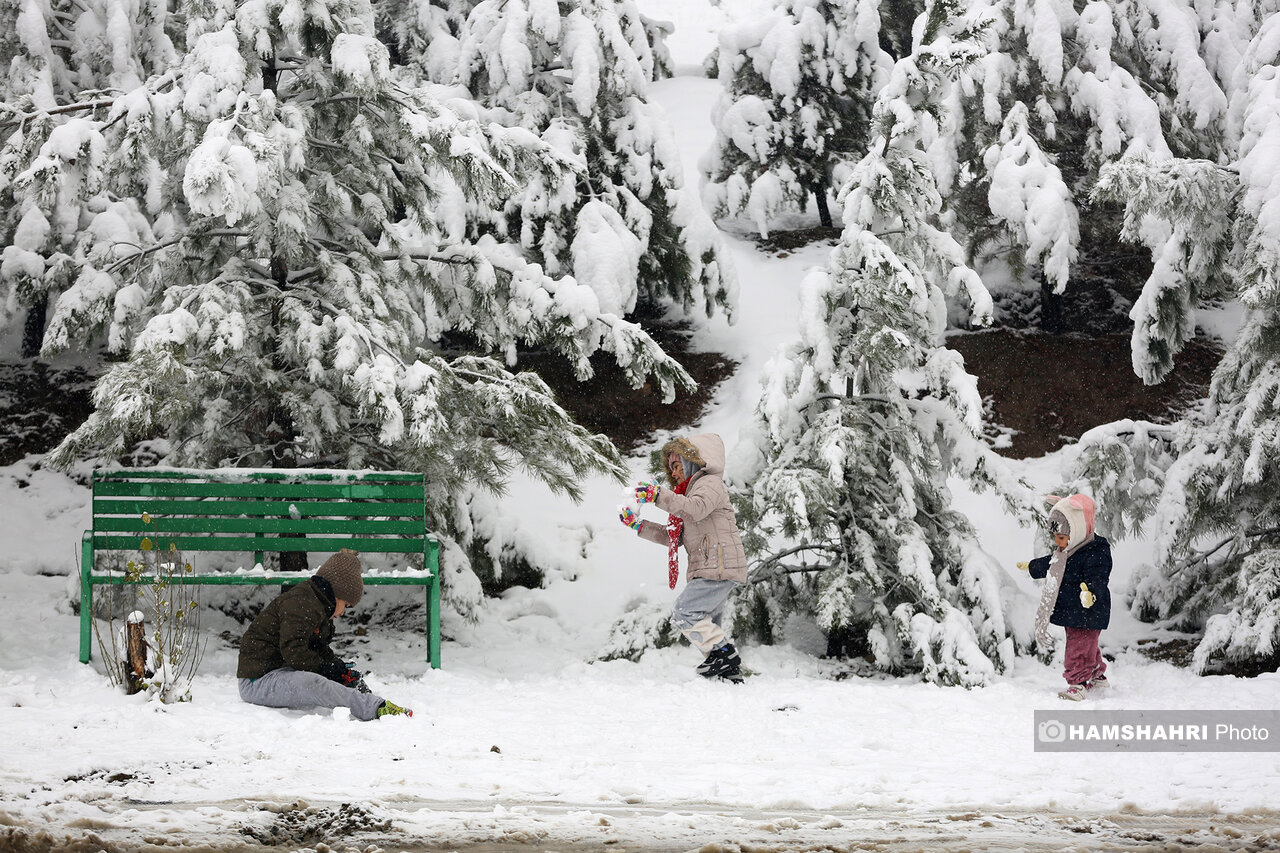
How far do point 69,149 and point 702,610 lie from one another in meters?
4.61

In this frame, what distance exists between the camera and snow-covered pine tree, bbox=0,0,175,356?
6.39 m

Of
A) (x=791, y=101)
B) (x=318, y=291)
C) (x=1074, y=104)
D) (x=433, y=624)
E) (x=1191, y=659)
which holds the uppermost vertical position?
(x=791, y=101)

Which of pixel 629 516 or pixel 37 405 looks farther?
pixel 37 405

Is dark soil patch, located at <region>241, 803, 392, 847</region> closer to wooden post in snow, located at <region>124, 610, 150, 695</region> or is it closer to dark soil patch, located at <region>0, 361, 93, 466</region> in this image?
wooden post in snow, located at <region>124, 610, 150, 695</region>

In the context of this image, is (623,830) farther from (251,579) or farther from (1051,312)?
(1051,312)

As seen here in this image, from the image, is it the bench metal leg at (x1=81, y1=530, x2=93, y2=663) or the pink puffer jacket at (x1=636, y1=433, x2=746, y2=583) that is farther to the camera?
the pink puffer jacket at (x1=636, y1=433, x2=746, y2=583)

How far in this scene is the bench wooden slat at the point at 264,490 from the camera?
6.30m

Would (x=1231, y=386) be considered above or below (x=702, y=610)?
above

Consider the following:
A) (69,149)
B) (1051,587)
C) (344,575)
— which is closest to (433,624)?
(344,575)

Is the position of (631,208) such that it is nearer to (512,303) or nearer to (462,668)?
(512,303)

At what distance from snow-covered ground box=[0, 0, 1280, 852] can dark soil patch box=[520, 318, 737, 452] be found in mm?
3381

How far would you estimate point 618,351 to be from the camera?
Result: 7266 mm

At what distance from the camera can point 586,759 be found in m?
4.36

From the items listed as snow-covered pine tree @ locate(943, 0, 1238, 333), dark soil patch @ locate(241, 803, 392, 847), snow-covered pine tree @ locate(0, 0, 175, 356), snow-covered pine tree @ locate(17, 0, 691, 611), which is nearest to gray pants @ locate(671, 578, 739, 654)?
snow-covered pine tree @ locate(17, 0, 691, 611)
